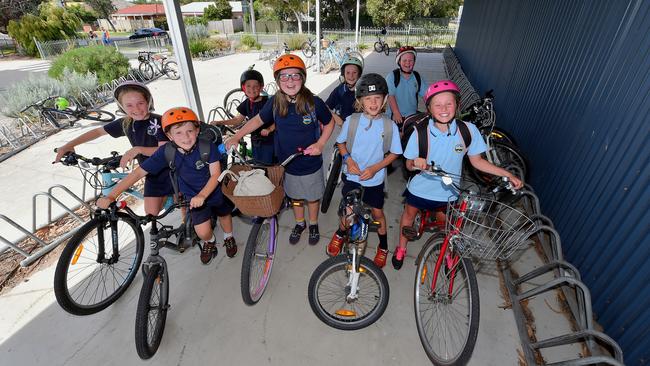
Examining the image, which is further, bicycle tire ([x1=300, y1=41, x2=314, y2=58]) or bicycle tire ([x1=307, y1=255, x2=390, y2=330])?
bicycle tire ([x1=300, y1=41, x2=314, y2=58])

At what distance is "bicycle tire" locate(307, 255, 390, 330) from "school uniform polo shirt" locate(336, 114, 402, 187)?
86 centimetres

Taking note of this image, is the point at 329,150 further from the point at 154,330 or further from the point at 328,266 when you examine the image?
the point at 154,330

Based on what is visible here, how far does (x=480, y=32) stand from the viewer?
1062 cm

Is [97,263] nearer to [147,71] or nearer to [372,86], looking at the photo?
[372,86]

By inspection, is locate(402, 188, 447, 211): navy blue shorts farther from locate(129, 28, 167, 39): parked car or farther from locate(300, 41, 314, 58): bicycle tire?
locate(129, 28, 167, 39): parked car

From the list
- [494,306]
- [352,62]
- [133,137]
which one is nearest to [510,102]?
[352,62]

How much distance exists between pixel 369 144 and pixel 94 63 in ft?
44.3

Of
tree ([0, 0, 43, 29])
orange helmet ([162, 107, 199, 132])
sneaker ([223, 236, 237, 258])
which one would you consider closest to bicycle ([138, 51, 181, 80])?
sneaker ([223, 236, 237, 258])

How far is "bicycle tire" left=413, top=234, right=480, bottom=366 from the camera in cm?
231

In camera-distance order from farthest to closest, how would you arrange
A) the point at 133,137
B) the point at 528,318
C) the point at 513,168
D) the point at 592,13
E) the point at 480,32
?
the point at 480,32 → the point at 513,168 → the point at 592,13 → the point at 133,137 → the point at 528,318

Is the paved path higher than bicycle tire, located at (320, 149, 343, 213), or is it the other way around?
bicycle tire, located at (320, 149, 343, 213)

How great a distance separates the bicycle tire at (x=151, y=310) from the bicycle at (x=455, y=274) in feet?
7.29

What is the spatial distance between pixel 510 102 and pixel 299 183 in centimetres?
468

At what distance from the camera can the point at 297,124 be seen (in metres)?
3.05
